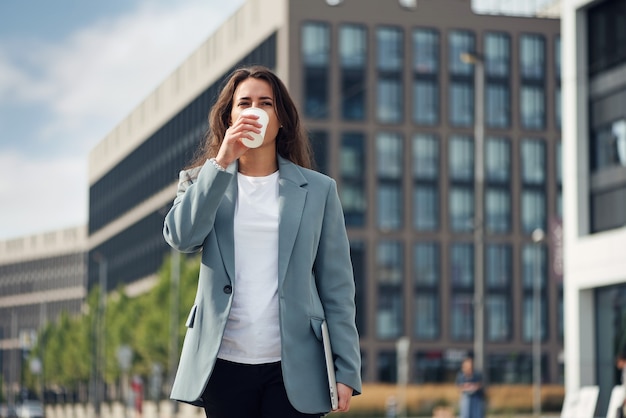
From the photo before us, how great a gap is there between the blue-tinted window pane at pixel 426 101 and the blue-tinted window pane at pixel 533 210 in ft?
22.2

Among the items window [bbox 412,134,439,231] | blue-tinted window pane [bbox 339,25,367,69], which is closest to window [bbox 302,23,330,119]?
blue-tinted window pane [bbox 339,25,367,69]

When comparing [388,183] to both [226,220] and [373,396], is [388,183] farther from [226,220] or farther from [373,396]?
[226,220]

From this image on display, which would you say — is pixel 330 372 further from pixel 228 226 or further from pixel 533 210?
pixel 533 210

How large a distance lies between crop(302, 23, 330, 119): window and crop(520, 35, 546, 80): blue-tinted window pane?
11710 millimetres

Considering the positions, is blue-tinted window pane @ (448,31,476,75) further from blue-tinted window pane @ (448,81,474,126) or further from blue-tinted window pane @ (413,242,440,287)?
blue-tinted window pane @ (413,242,440,287)

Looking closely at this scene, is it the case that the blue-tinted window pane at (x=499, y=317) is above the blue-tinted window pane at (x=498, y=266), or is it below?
below

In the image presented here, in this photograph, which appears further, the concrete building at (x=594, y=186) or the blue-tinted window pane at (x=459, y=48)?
the blue-tinted window pane at (x=459, y=48)

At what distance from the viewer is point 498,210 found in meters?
82.1

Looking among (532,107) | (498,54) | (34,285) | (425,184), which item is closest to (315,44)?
(425,184)

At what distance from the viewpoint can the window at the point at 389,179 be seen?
3127 inches

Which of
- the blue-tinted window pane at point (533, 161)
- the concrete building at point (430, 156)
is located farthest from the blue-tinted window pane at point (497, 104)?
the blue-tinted window pane at point (533, 161)

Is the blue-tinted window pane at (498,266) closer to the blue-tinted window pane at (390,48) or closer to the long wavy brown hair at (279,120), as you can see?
the blue-tinted window pane at (390,48)

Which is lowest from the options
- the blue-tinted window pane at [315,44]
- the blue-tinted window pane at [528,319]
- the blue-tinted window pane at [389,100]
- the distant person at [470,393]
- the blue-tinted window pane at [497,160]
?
the distant person at [470,393]

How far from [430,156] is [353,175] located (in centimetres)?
463
